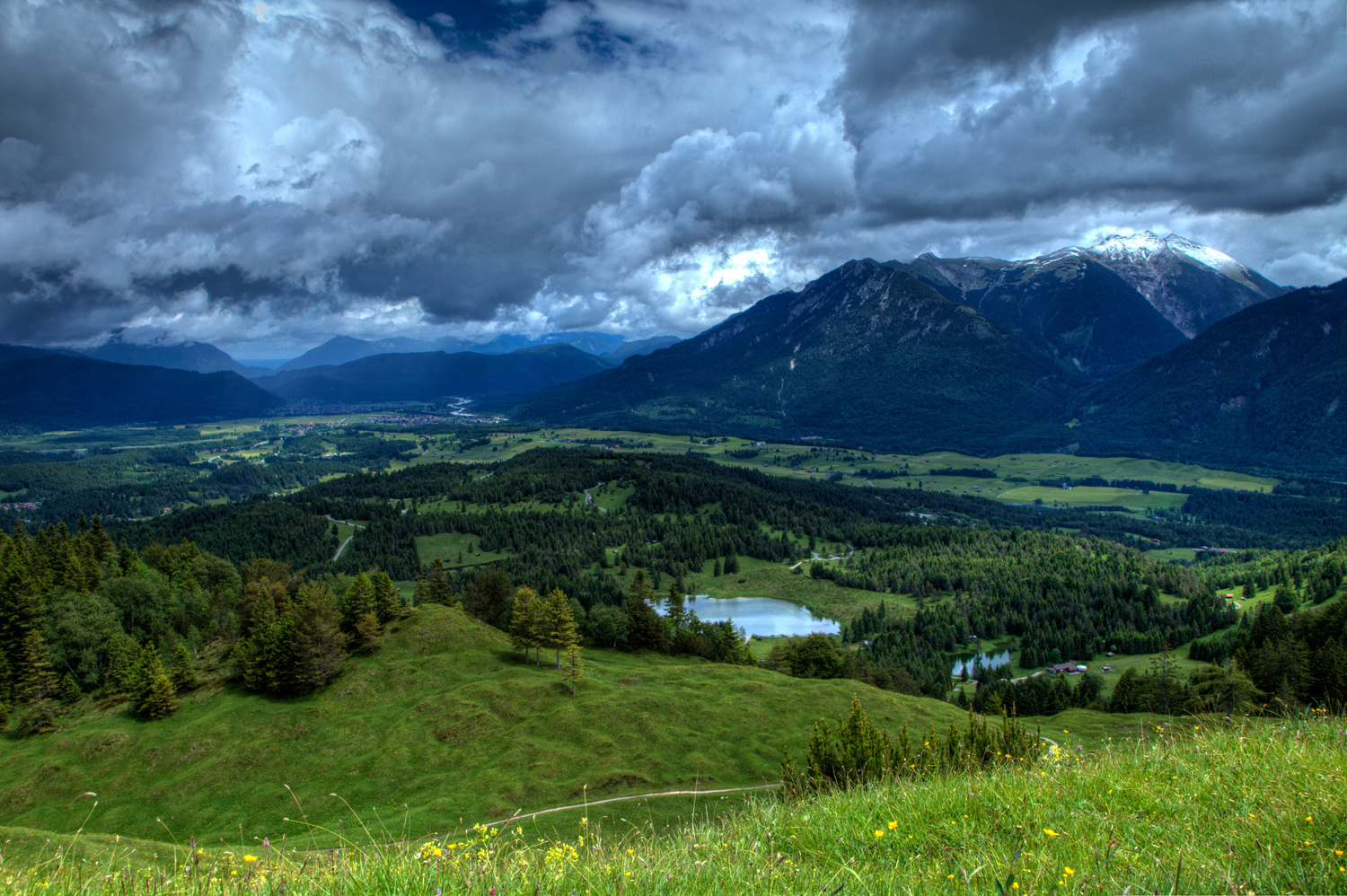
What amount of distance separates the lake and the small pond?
23362 millimetres

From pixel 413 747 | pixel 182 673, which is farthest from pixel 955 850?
pixel 182 673

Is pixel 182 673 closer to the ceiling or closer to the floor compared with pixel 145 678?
closer to the floor

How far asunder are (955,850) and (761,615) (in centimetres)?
14070

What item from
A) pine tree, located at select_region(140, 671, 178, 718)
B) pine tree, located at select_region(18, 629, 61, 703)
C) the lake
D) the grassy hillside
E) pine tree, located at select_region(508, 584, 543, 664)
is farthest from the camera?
the lake

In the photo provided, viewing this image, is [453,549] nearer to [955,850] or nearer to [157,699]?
[157,699]

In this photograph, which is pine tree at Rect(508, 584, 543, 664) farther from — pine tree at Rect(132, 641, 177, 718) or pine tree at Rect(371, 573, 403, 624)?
pine tree at Rect(132, 641, 177, 718)

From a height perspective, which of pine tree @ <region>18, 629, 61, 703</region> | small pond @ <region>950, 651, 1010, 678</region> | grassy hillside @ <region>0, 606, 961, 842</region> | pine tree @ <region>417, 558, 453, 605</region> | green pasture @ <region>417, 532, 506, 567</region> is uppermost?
pine tree @ <region>18, 629, 61, 703</region>

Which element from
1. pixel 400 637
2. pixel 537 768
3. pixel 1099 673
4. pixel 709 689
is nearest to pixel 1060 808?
pixel 537 768

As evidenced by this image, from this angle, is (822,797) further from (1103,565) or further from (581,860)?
(1103,565)

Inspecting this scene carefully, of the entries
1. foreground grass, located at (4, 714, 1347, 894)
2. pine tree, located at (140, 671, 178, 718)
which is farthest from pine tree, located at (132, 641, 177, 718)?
foreground grass, located at (4, 714, 1347, 894)

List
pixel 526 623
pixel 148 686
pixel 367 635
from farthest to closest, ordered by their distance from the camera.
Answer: pixel 526 623 → pixel 367 635 → pixel 148 686

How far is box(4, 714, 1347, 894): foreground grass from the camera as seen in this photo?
5.04 m

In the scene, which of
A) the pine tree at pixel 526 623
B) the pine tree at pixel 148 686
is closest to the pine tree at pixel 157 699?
the pine tree at pixel 148 686

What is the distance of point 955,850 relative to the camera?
644 centimetres
